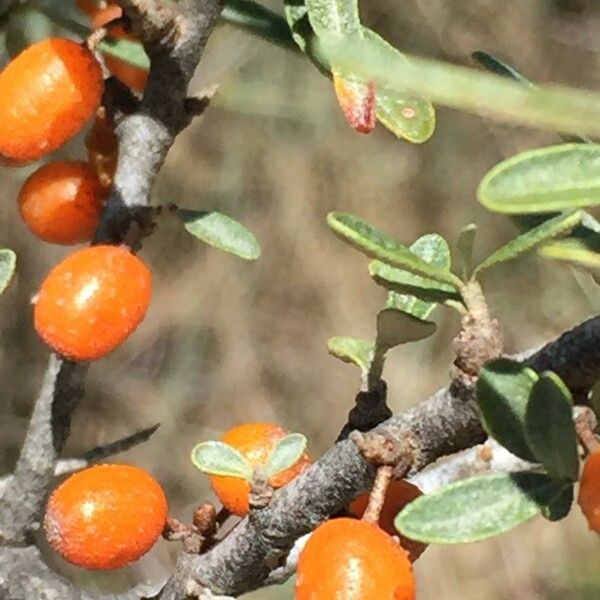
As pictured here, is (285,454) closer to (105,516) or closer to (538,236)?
(105,516)

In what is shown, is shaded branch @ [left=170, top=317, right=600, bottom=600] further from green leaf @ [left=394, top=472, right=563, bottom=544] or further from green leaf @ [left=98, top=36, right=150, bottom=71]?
green leaf @ [left=98, top=36, right=150, bottom=71]

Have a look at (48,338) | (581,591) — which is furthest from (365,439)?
(581,591)

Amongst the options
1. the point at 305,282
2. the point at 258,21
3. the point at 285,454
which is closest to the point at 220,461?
the point at 285,454

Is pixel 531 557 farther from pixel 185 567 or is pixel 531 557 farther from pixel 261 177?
pixel 185 567

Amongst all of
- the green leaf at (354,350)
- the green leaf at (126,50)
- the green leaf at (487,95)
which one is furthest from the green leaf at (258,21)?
the green leaf at (487,95)

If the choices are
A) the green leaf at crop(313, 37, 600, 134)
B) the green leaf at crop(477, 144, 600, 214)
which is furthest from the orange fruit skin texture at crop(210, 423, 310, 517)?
the green leaf at crop(313, 37, 600, 134)
